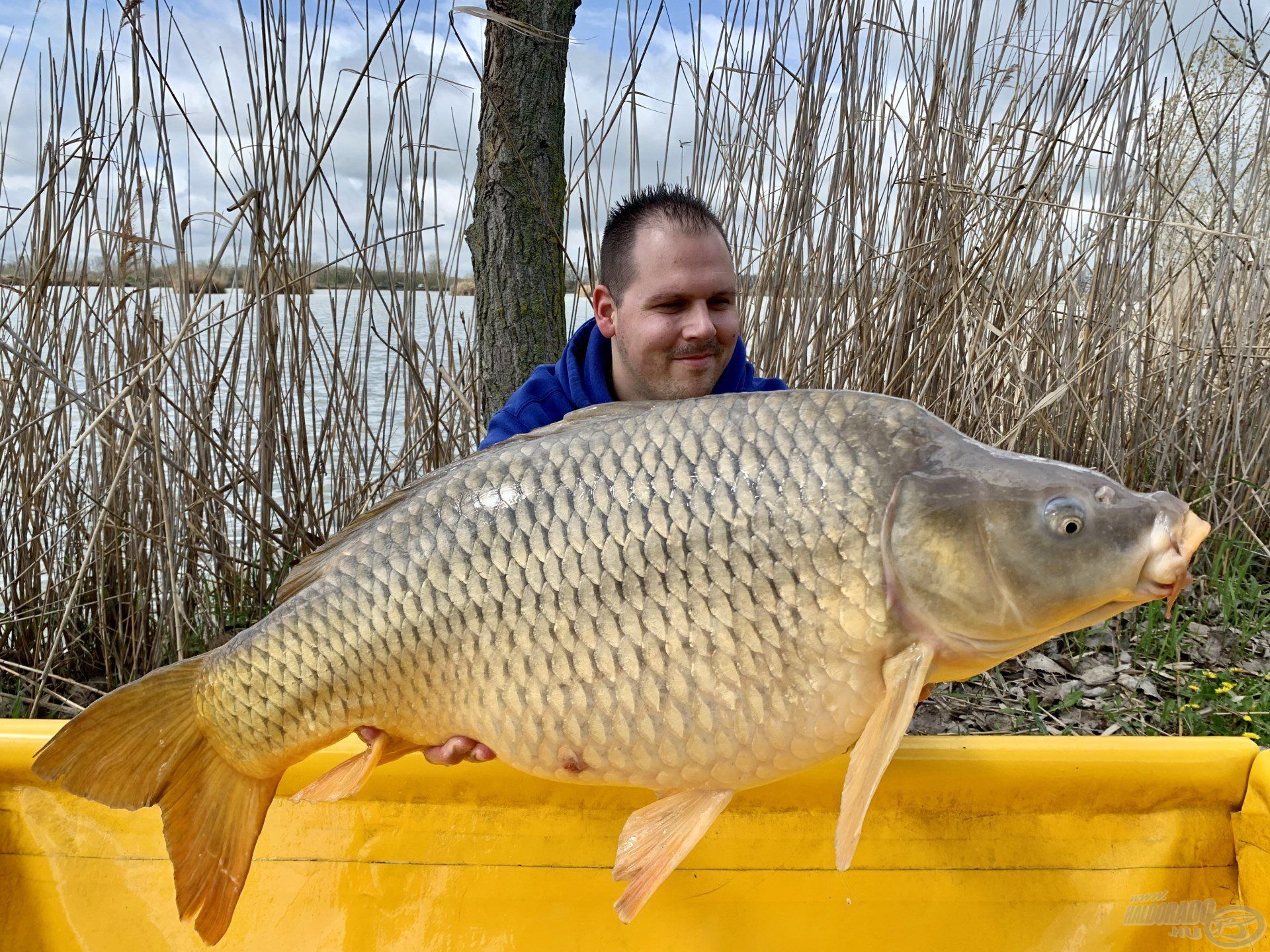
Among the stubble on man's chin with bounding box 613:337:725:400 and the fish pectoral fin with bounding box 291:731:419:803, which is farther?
the stubble on man's chin with bounding box 613:337:725:400

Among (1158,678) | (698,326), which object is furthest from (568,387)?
(1158,678)

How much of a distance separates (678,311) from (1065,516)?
0.83 meters

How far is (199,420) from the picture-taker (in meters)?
2.21

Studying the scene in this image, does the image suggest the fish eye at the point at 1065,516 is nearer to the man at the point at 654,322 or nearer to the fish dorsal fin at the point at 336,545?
the fish dorsal fin at the point at 336,545

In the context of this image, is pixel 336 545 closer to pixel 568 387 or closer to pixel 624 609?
pixel 624 609

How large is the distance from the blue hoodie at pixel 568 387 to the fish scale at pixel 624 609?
61 cm

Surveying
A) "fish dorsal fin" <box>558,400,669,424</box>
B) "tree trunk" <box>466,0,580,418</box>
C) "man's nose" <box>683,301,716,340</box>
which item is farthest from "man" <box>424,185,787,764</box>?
"fish dorsal fin" <box>558,400,669,424</box>

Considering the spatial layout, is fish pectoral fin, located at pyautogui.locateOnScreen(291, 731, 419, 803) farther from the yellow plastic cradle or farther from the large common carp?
the yellow plastic cradle

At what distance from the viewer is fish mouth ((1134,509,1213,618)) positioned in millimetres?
808

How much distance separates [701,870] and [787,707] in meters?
0.59

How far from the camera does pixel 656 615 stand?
0.92 m

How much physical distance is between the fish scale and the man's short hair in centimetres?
65

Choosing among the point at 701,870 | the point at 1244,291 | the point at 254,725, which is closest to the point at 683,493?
the point at 254,725

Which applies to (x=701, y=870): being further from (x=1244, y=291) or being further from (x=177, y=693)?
(x=1244, y=291)
